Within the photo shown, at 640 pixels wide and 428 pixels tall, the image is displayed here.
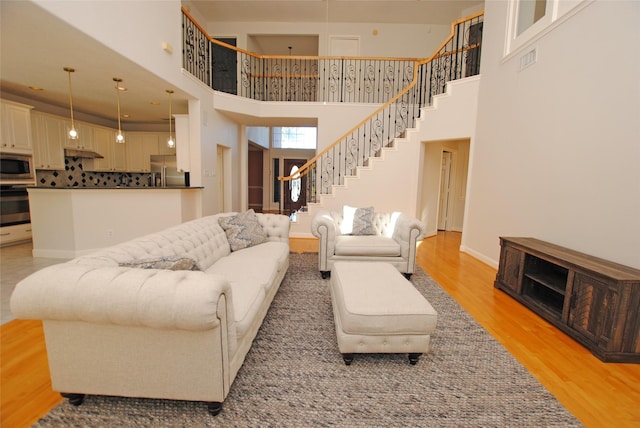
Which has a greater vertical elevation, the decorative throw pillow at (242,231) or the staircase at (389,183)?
the staircase at (389,183)

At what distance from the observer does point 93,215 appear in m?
4.51

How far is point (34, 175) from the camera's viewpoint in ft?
18.0

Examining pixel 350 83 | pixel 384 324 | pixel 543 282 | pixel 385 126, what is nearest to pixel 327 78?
pixel 350 83

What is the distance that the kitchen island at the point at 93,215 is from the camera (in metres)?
4.34

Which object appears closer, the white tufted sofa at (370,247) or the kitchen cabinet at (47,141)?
the white tufted sofa at (370,247)

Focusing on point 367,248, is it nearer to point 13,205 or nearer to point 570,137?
point 570,137

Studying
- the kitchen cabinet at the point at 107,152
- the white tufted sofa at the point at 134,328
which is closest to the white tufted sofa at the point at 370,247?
the white tufted sofa at the point at 134,328

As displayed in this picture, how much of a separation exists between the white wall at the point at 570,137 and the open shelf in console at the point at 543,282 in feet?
0.99

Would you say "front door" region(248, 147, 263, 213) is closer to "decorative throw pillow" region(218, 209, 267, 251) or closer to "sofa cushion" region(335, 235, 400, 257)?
"decorative throw pillow" region(218, 209, 267, 251)

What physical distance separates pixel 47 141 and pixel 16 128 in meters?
0.73

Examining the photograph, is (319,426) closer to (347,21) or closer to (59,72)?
(59,72)

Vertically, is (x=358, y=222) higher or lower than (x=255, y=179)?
lower

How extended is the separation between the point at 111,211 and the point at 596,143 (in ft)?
20.2

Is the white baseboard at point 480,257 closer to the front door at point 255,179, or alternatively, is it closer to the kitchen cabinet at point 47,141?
the front door at point 255,179
